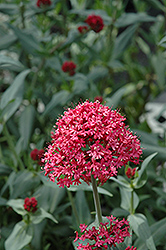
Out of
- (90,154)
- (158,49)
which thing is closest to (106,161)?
(90,154)

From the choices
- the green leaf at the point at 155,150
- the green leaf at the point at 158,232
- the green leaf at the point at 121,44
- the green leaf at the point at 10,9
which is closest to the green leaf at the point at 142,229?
the green leaf at the point at 158,232

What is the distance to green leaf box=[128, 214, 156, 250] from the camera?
73 cm

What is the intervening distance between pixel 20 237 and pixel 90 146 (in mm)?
463

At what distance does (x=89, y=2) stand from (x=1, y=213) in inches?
43.5

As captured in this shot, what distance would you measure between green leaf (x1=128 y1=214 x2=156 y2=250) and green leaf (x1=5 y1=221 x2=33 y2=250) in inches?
11.0

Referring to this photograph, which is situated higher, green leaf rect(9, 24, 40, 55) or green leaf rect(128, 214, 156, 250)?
green leaf rect(9, 24, 40, 55)

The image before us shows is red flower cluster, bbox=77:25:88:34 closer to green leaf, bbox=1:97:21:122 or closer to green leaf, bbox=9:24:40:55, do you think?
green leaf, bbox=9:24:40:55

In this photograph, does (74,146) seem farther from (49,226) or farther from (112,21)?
(112,21)

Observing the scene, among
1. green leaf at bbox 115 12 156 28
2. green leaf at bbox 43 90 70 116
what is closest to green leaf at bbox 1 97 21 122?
green leaf at bbox 43 90 70 116

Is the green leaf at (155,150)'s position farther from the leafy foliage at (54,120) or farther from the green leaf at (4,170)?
the green leaf at (4,170)

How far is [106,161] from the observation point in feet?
1.81

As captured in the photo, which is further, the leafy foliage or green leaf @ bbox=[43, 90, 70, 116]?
green leaf @ bbox=[43, 90, 70, 116]

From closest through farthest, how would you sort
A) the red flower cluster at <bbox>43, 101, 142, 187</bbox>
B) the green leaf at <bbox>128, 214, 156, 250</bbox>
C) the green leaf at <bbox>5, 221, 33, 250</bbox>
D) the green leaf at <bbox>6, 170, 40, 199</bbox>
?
the red flower cluster at <bbox>43, 101, 142, 187</bbox>, the green leaf at <bbox>128, 214, 156, 250</bbox>, the green leaf at <bbox>5, 221, 33, 250</bbox>, the green leaf at <bbox>6, 170, 40, 199</bbox>

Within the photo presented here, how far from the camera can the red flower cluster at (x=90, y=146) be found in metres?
0.53
